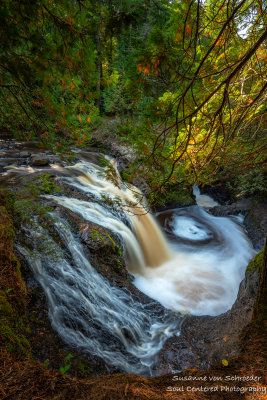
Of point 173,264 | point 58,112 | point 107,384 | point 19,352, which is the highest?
point 58,112

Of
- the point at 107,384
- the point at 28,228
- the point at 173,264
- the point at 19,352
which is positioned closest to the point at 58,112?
the point at 28,228

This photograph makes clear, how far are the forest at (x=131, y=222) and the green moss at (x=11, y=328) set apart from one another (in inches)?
0.8

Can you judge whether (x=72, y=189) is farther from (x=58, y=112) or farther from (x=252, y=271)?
(x=252, y=271)

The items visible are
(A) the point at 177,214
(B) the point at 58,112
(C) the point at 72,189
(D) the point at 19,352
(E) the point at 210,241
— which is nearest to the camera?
(D) the point at 19,352

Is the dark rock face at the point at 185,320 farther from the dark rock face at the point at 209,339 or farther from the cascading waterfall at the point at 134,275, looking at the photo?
the cascading waterfall at the point at 134,275

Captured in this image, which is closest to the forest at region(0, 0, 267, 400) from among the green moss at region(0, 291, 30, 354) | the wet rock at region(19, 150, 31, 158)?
the green moss at region(0, 291, 30, 354)

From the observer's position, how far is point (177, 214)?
405 inches

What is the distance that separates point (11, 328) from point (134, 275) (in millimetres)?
4013

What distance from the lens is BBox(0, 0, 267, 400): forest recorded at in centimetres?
192

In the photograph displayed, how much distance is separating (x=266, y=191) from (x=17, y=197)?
9.72 meters

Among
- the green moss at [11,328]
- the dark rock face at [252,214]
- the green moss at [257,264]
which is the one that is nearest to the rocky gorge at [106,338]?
the green moss at [257,264]

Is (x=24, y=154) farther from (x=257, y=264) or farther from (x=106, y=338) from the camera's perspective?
(x=257, y=264)

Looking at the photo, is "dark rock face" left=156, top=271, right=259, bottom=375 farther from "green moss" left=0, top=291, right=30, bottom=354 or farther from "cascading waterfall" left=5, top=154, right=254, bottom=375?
"green moss" left=0, top=291, right=30, bottom=354

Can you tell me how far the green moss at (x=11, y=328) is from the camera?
1997 millimetres
